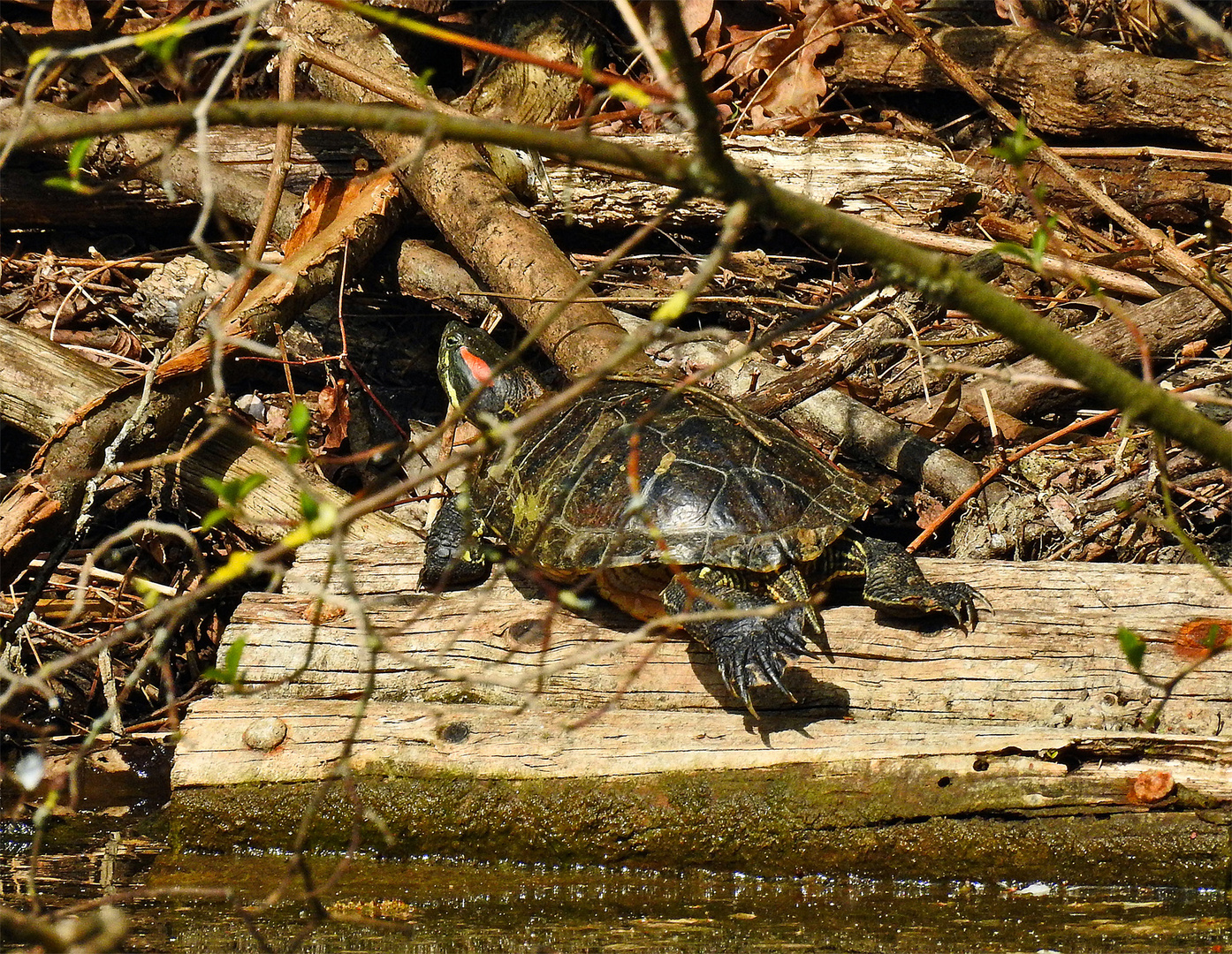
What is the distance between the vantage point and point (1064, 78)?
5570 mm

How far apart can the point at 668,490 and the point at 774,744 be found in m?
0.83

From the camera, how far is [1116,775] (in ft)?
9.75

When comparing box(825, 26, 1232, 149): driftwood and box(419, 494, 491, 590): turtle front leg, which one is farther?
box(825, 26, 1232, 149): driftwood

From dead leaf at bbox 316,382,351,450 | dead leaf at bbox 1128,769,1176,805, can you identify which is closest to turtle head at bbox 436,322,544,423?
dead leaf at bbox 316,382,351,450

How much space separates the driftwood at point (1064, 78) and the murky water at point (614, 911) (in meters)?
3.94

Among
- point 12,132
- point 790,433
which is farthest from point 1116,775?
point 12,132

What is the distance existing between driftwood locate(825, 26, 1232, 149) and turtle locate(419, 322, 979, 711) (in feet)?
9.26

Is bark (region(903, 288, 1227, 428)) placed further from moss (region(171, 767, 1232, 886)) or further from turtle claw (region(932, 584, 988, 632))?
moss (region(171, 767, 1232, 886))

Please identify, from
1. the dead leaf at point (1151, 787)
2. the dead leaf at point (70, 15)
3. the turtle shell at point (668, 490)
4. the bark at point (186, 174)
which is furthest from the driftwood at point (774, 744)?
the dead leaf at point (70, 15)

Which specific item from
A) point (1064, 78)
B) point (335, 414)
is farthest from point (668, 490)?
point (1064, 78)

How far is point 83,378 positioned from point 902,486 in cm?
335

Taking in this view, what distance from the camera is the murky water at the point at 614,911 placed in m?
2.79

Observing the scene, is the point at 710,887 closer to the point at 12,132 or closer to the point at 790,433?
the point at 790,433

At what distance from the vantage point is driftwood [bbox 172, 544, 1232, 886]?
2971mm
